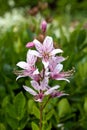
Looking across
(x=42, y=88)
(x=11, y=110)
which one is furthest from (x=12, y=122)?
(x=42, y=88)

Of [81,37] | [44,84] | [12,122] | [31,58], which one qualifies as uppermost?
[81,37]

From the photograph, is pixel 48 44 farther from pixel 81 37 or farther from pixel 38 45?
pixel 81 37

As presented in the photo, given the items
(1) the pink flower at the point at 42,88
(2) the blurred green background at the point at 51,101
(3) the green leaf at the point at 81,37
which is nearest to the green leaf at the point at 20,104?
(2) the blurred green background at the point at 51,101

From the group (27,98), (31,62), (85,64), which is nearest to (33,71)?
(31,62)

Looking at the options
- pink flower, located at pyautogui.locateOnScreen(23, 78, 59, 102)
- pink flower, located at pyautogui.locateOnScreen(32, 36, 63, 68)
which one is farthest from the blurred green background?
pink flower, located at pyautogui.locateOnScreen(32, 36, 63, 68)

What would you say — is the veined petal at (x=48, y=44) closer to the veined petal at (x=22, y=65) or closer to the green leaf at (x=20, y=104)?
the veined petal at (x=22, y=65)

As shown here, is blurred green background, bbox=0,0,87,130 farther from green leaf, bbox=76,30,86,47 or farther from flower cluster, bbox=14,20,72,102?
flower cluster, bbox=14,20,72,102

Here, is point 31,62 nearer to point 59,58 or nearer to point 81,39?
point 59,58

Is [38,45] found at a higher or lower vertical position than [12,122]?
higher
